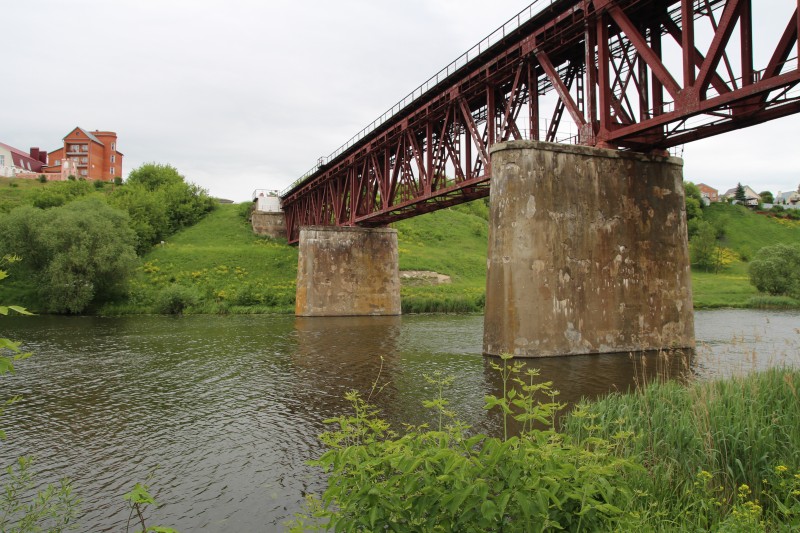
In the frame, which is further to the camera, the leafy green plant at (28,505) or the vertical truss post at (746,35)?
the vertical truss post at (746,35)

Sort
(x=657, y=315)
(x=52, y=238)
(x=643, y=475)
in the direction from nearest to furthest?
(x=643, y=475)
(x=657, y=315)
(x=52, y=238)

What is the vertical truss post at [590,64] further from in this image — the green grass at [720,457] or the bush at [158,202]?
the bush at [158,202]

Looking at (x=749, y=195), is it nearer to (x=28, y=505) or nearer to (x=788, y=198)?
(x=788, y=198)

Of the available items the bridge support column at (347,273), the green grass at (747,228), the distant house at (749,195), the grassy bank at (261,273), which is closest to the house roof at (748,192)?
the distant house at (749,195)

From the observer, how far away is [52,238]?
43.1m

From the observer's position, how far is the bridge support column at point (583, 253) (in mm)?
17938

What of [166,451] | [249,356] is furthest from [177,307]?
[166,451]

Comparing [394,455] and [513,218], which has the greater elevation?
[513,218]

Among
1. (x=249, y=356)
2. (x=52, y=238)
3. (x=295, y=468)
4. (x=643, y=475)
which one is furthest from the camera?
(x=52, y=238)

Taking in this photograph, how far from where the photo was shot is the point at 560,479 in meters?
4.43

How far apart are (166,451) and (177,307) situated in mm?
38002

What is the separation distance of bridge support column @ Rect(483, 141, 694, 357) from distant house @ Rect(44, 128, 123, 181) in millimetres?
112865

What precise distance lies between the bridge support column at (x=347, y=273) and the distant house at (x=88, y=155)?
87.9 meters

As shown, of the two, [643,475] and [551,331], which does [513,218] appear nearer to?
[551,331]
